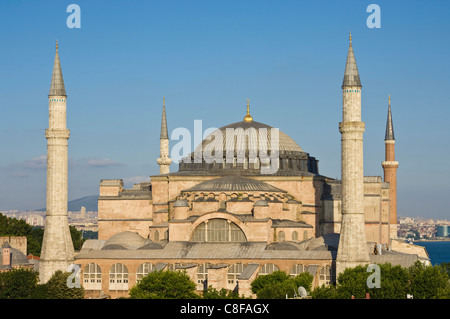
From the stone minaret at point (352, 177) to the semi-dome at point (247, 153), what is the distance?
45.1 feet

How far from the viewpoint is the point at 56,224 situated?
230ft

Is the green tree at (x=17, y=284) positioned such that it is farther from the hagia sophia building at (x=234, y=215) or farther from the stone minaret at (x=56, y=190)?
the hagia sophia building at (x=234, y=215)

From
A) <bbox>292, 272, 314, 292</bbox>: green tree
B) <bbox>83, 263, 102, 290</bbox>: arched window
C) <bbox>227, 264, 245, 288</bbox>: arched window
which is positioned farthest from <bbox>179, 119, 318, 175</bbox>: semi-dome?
<bbox>292, 272, 314, 292</bbox>: green tree

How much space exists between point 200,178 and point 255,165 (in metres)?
4.63

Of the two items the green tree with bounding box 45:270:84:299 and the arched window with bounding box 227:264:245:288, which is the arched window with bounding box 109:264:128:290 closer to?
the green tree with bounding box 45:270:84:299

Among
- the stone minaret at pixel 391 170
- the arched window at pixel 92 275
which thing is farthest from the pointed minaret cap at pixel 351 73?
the stone minaret at pixel 391 170

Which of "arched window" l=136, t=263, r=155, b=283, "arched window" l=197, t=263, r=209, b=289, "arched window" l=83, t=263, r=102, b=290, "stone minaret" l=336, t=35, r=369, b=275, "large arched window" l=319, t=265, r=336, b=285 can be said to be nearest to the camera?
"stone minaret" l=336, t=35, r=369, b=275

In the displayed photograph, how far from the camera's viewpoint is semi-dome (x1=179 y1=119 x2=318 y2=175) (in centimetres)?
8344

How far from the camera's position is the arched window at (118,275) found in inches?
2790

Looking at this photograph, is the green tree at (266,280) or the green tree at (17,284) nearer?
the green tree at (17,284)

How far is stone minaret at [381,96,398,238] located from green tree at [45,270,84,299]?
36112mm

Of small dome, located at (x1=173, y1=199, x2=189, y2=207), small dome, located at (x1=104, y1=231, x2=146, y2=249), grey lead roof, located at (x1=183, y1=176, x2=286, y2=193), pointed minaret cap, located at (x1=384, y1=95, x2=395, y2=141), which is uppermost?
pointed minaret cap, located at (x1=384, y1=95, x2=395, y2=141)
